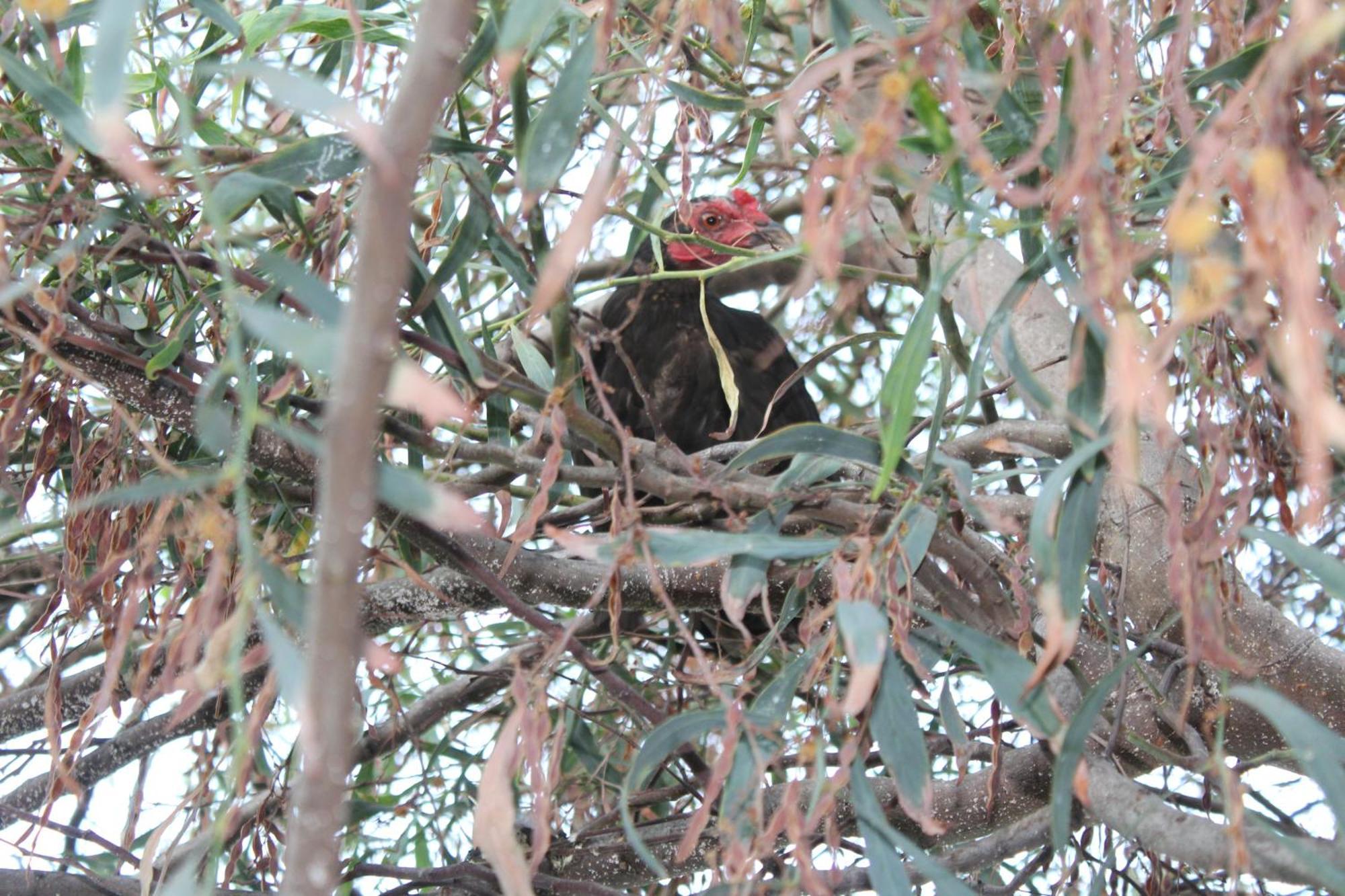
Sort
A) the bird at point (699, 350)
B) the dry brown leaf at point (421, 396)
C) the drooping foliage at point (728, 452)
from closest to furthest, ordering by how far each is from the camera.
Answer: the dry brown leaf at point (421, 396), the drooping foliage at point (728, 452), the bird at point (699, 350)

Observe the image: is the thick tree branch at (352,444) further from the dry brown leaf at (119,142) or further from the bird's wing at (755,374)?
the bird's wing at (755,374)

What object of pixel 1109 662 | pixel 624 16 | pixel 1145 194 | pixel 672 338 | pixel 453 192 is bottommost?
pixel 1109 662

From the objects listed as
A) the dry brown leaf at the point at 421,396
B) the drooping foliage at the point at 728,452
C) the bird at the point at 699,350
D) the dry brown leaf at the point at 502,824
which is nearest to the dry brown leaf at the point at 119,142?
the drooping foliage at the point at 728,452

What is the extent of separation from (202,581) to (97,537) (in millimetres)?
231

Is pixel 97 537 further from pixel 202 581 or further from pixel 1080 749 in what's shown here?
pixel 1080 749

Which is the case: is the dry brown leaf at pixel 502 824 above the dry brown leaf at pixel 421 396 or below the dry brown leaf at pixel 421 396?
below

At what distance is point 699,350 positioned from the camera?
2.93 meters

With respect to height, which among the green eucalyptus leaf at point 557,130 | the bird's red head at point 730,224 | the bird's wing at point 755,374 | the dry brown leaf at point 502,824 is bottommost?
the dry brown leaf at point 502,824

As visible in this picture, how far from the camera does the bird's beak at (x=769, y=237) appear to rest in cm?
295

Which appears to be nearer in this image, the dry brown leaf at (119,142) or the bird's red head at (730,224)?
the dry brown leaf at (119,142)

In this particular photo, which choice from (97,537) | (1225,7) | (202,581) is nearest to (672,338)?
(202,581)

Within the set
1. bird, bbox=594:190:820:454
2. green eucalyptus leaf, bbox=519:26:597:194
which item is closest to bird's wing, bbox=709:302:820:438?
bird, bbox=594:190:820:454

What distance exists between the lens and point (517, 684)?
96 cm

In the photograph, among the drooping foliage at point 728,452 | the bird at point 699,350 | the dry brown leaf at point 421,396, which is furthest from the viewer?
the bird at point 699,350
